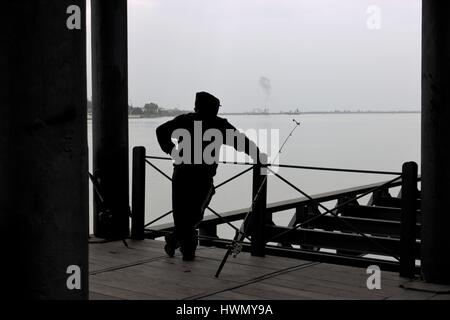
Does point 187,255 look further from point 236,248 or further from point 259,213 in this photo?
point 259,213

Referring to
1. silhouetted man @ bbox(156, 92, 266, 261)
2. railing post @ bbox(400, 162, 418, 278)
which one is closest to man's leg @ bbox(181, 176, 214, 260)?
silhouetted man @ bbox(156, 92, 266, 261)

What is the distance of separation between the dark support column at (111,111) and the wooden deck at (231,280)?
3.14 feet

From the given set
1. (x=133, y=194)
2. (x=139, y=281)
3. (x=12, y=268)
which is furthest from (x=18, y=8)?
(x=133, y=194)

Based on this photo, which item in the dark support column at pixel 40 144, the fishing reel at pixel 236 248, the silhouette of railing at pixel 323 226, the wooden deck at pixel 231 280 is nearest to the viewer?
the dark support column at pixel 40 144

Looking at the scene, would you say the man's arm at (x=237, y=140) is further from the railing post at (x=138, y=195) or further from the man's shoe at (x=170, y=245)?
the railing post at (x=138, y=195)

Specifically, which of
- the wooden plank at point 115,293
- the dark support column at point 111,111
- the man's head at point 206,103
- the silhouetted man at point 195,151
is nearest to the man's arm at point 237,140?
the silhouetted man at point 195,151

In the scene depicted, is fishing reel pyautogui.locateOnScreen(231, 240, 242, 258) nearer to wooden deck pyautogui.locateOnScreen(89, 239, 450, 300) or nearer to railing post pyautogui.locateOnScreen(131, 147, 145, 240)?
wooden deck pyautogui.locateOnScreen(89, 239, 450, 300)

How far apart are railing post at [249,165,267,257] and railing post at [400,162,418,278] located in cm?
161

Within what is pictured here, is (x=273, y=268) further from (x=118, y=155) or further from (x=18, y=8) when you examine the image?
(x=18, y=8)

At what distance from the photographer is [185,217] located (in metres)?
7.07

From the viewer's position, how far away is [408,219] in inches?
245

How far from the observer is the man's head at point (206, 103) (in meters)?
6.74

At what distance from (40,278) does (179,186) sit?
14.0ft

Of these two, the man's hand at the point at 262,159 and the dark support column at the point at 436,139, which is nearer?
the dark support column at the point at 436,139
